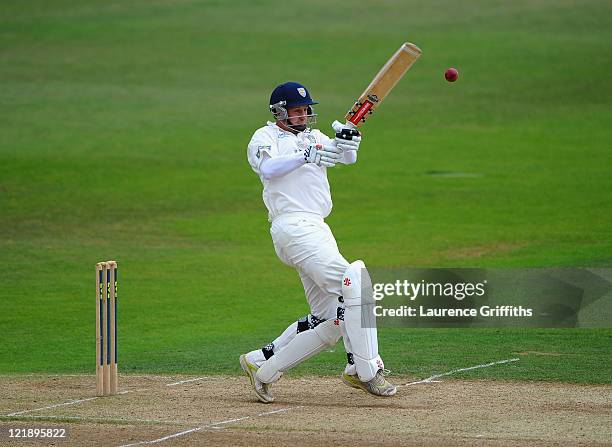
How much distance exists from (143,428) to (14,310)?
648 cm

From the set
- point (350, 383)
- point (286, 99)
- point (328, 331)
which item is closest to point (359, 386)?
point (350, 383)

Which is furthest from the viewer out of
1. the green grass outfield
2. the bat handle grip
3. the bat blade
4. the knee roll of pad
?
the green grass outfield

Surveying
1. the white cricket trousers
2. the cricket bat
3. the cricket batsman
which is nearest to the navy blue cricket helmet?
the cricket batsman

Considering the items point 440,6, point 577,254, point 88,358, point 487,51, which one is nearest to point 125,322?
point 88,358

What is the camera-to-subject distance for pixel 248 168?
956 inches

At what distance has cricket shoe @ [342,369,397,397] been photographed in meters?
8.73

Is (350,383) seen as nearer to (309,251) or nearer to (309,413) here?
(309,413)

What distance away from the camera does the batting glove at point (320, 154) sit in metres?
8.49

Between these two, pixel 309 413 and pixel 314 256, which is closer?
pixel 309 413

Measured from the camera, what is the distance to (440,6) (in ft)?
132

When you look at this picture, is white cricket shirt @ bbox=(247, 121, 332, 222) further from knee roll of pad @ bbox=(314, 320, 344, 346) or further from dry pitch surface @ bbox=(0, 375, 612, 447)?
dry pitch surface @ bbox=(0, 375, 612, 447)

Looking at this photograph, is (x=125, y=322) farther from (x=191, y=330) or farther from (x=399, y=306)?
(x=399, y=306)

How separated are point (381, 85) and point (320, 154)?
97 centimetres

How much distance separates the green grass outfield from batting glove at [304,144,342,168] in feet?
7.46
